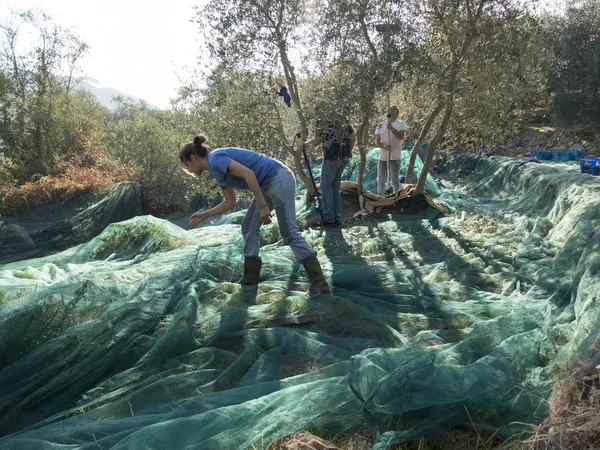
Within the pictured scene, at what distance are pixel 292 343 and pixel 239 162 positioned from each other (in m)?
1.72

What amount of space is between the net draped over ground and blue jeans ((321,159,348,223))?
1581 mm

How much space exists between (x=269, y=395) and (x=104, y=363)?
135 centimetres

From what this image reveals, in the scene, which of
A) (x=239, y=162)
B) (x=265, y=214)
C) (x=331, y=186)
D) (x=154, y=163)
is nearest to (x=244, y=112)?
(x=331, y=186)

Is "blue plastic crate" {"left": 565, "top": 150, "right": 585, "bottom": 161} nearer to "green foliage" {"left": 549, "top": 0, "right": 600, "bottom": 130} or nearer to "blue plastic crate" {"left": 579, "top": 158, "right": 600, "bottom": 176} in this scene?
"green foliage" {"left": 549, "top": 0, "right": 600, "bottom": 130}

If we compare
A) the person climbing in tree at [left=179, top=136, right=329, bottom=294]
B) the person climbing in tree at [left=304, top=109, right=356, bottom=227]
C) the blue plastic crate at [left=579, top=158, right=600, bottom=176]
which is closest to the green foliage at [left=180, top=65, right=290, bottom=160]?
the person climbing in tree at [left=304, top=109, right=356, bottom=227]

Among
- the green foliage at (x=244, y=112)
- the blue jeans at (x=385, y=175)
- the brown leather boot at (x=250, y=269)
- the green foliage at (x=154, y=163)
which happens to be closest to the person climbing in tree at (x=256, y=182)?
the brown leather boot at (x=250, y=269)

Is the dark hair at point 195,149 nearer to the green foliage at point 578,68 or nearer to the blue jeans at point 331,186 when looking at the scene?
the blue jeans at point 331,186

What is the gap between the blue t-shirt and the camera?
162 inches

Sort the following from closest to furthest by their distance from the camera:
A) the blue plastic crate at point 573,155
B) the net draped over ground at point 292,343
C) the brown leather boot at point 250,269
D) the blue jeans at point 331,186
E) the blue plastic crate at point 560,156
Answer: the net draped over ground at point 292,343, the brown leather boot at point 250,269, the blue jeans at point 331,186, the blue plastic crate at point 573,155, the blue plastic crate at point 560,156

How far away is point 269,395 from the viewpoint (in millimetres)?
2480

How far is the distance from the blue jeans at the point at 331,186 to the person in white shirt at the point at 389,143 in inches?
57.3

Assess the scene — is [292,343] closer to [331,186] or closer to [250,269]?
[250,269]

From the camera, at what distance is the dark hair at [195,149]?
13.6ft

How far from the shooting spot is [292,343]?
327 centimetres
